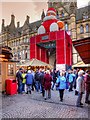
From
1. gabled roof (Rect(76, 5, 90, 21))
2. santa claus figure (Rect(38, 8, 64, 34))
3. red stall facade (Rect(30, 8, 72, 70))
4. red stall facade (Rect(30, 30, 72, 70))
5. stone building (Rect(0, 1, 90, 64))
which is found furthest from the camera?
gabled roof (Rect(76, 5, 90, 21))

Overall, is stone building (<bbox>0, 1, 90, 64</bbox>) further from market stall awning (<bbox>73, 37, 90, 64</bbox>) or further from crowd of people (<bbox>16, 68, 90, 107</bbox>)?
market stall awning (<bbox>73, 37, 90, 64</bbox>)

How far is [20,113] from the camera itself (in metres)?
8.23

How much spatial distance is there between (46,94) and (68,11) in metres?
37.2

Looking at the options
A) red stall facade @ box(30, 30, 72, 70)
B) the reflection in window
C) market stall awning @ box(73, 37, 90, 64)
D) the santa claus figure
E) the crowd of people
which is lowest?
the crowd of people

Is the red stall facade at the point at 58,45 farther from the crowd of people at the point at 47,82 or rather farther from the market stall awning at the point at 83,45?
the market stall awning at the point at 83,45

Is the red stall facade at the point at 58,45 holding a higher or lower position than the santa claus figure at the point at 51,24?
lower

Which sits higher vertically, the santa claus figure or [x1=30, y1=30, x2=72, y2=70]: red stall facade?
the santa claus figure

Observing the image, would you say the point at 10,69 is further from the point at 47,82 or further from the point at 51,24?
the point at 51,24

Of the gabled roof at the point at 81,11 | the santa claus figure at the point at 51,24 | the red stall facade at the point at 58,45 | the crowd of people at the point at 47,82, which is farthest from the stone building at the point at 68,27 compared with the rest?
the crowd of people at the point at 47,82

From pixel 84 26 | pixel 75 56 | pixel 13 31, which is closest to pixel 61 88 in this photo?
pixel 75 56

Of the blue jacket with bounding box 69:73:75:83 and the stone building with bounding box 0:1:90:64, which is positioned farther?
the stone building with bounding box 0:1:90:64

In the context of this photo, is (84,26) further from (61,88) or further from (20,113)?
(20,113)

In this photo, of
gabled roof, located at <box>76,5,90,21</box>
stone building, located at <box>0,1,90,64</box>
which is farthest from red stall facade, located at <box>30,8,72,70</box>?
gabled roof, located at <box>76,5,90,21</box>

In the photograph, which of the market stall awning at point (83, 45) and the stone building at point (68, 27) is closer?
the market stall awning at point (83, 45)
